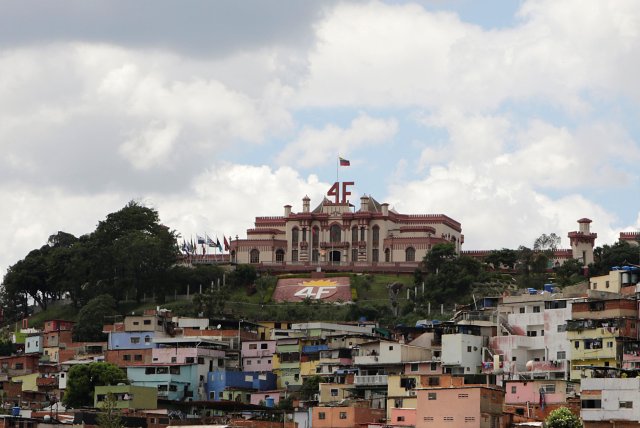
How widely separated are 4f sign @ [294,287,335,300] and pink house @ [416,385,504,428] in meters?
65.1

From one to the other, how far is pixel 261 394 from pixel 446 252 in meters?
44.8

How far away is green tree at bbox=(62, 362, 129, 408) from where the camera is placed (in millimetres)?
103375

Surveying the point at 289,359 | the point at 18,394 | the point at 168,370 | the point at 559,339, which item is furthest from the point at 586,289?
the point at 18,394

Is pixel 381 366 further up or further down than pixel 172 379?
further up

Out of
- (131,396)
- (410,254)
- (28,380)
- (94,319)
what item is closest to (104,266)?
(94,319)

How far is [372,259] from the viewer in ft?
516

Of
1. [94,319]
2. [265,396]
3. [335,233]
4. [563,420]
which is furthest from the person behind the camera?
[335,233]

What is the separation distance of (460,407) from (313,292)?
68.8 metres

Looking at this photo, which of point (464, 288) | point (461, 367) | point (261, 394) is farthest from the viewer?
point (464, 288)

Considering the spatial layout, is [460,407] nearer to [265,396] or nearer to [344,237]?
[265,396]

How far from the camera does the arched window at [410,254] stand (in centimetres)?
15575

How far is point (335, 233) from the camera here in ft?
524

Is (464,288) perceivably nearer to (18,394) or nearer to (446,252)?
(446,252)

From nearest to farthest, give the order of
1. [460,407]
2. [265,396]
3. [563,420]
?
[563,420] < [460,407] < [265,396]
